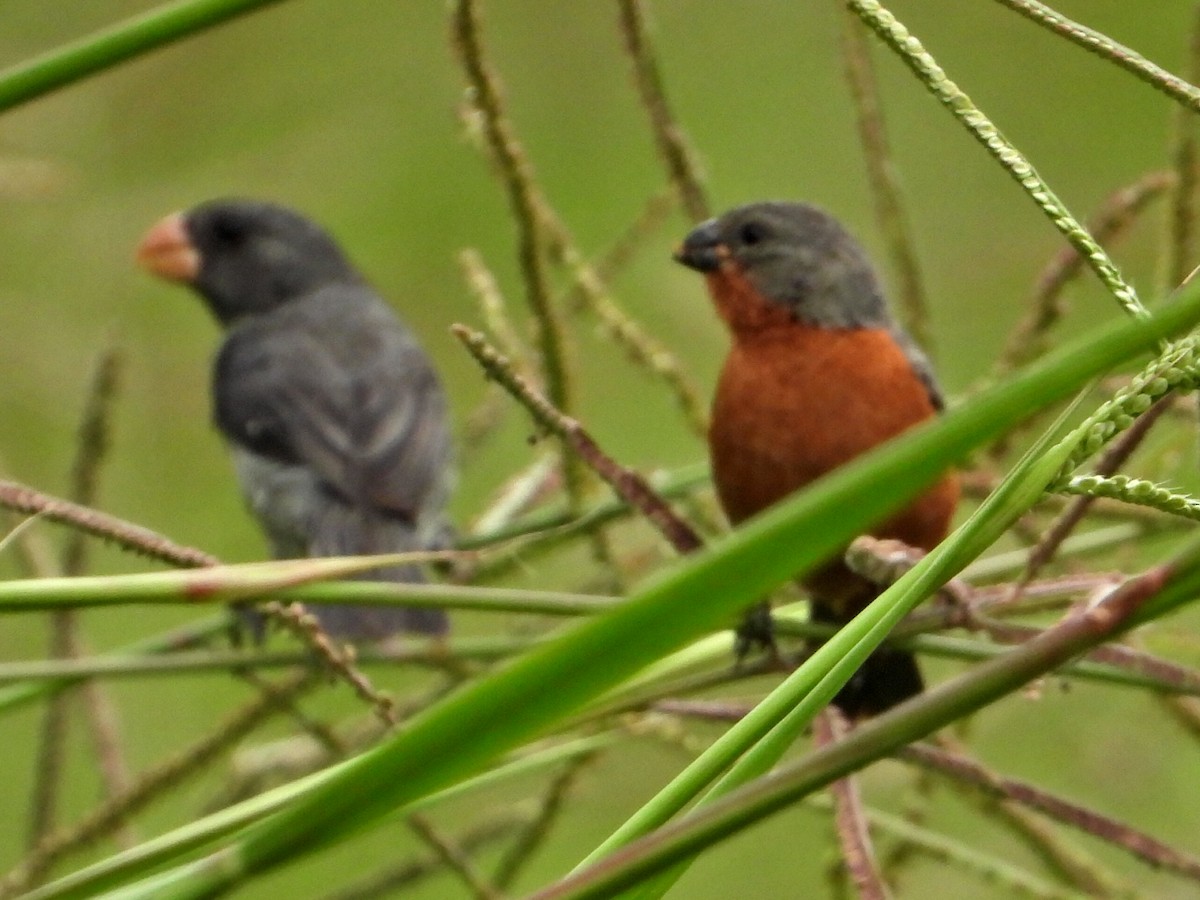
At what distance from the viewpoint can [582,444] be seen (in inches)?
61.4

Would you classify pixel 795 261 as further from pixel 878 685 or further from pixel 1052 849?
pixel 1052 849

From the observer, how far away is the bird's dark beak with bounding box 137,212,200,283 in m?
5.18

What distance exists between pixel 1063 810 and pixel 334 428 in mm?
2849

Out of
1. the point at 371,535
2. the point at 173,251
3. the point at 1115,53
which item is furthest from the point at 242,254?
the point at 1115,53

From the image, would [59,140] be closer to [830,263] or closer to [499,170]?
[830,263]

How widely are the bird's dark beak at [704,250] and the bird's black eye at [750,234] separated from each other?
0.15 feet

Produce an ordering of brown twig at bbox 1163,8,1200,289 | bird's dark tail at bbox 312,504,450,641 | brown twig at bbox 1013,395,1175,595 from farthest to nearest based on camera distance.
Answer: bird's dark tail at bbox 312,504,450,641 < brown twig at bbox 1163,8,1200,289 < brown twig at bbox 1013,395,1175,595

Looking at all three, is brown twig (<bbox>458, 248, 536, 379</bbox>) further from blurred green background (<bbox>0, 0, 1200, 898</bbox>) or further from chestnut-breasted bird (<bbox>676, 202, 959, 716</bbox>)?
blurred green background (<bbox>0, 0, 1200, 898</bbox>)

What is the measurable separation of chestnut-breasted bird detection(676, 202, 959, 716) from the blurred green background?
1.10 meters

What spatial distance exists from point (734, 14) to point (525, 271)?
158 inches

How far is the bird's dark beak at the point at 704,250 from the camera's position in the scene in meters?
3.01

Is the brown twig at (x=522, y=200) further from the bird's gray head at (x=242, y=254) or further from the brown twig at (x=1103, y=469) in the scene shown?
the bird's gray head at (x=242, y=254)

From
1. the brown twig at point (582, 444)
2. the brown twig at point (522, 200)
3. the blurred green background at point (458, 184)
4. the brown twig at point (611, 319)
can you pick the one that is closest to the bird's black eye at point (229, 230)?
the blurred green background at point (458, 184)

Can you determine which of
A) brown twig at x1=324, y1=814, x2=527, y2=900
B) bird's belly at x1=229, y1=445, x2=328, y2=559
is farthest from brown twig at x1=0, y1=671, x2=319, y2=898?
bird's belly at x1=229, y1=445, x2=328, y2=559
